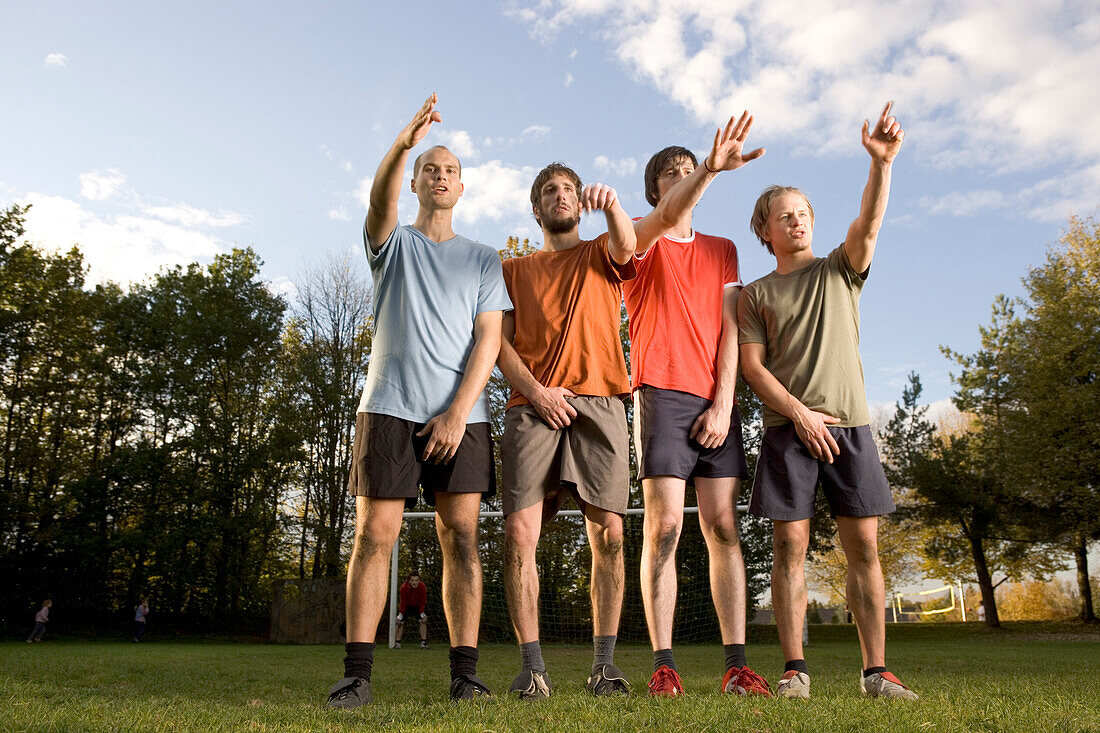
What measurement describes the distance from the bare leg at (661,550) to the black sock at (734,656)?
0.87ft

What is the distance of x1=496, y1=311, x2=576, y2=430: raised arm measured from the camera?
338 cm

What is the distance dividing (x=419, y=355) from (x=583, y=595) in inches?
349

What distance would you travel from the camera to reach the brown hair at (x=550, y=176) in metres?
3.83

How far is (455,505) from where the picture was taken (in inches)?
128

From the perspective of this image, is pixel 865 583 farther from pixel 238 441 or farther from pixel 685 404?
pixel 238 441

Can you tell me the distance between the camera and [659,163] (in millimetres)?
3975

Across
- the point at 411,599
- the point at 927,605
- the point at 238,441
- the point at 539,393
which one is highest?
the point at 238,441

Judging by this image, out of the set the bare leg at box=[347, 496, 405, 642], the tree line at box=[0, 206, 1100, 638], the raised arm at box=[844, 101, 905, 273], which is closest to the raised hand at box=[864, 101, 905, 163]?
the raised arm at box=[844, 101, 905, 273]

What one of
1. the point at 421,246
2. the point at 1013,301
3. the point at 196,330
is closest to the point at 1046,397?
the point at 1013,301

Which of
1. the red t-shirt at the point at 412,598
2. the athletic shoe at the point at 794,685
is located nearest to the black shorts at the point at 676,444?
the athletic shoe at the point at 794,685

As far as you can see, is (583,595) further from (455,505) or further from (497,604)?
(455,505)

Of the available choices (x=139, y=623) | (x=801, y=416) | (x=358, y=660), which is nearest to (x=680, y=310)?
(x=801, y=416)

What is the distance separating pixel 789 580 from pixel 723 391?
35.4 inches

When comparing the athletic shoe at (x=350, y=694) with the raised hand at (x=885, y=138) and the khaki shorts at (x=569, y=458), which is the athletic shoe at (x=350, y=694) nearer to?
the khaki shorts at (x=569, y=458)
